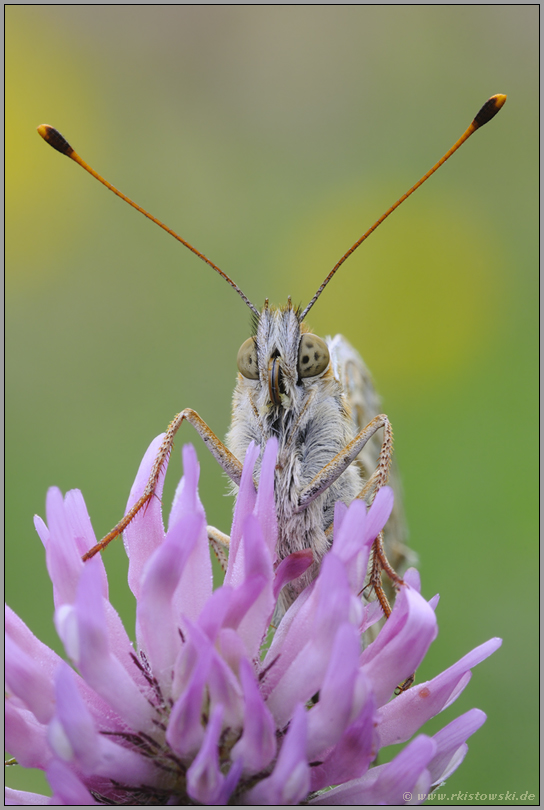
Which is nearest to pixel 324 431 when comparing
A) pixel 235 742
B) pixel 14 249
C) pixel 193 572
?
pixel 193 572

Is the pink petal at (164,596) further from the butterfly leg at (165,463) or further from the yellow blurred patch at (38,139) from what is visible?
the yellow blurred patch at (38,139)

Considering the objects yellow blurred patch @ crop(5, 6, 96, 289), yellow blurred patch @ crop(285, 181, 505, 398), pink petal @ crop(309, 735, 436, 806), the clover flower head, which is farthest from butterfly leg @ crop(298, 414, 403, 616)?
yellow blurred patch @ crop(5, 6, 96, 289)

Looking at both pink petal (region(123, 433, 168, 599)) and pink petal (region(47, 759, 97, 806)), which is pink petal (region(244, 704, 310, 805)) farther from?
pink petal (region(123, 433, 168, 599))

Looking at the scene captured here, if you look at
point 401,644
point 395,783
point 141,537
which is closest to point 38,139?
point 141,537

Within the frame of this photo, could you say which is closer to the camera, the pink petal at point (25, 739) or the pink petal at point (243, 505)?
the pink petal at point (25, 739)

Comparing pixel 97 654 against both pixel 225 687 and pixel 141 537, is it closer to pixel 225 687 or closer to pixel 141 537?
pixel 225 687

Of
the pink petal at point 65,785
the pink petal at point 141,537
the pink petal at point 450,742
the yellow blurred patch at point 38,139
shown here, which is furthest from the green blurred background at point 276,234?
the pink petal at point 65,785
